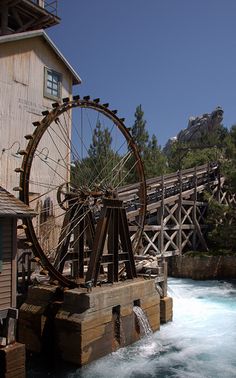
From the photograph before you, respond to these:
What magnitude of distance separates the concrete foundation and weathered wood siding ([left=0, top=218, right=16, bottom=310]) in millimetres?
1816

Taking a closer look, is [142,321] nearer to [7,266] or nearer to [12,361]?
[12,361]

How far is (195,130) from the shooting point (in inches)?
2483

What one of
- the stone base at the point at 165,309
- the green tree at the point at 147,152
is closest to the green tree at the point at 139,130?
the green tree at the point at 147,152

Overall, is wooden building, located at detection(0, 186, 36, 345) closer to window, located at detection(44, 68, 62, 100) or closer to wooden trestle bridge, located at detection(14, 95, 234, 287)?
wooden trestle bridge, located at detection(14, 95, 234, 287)

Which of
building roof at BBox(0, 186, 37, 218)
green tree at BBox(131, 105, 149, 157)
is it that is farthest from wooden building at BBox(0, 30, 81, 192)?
green tree at BBox(131, 105, 149, 157)

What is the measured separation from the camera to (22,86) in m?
13.7

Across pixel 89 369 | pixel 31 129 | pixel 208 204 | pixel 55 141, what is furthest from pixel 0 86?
pixel 208 204

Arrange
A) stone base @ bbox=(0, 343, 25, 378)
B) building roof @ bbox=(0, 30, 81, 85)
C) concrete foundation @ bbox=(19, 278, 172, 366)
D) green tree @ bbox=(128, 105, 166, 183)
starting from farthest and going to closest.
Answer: green tree @ bbox=(128, 105, 166, 183) → building roof @ bbox=(0, 30, 81, 85) → concrete foundation @ bbox=(19, 278, 172, 366) → stone base @ bbox=(0, 343, 25, 378)

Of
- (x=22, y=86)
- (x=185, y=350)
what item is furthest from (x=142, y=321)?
(x=22, y=86)

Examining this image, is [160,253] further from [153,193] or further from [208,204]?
[208,204]

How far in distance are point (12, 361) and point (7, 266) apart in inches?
66.4

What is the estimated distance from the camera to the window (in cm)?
1460

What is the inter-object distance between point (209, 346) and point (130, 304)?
7.52 feet

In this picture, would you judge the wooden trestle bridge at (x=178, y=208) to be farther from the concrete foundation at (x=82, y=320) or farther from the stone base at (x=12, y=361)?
the stone base at (x=12, y=361)
